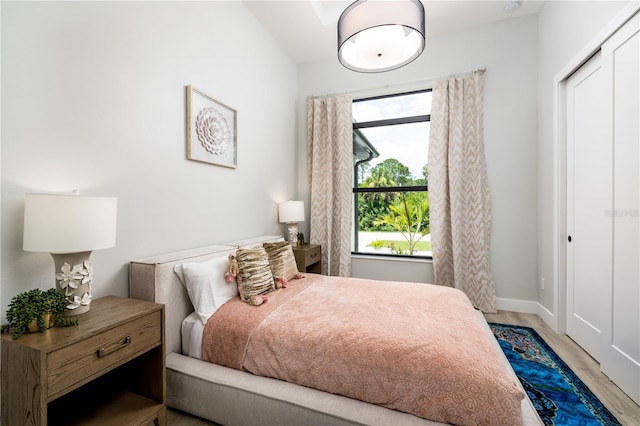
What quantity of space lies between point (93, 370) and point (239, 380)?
0.62m

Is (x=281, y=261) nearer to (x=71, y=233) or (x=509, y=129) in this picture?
(x=71, y=233)

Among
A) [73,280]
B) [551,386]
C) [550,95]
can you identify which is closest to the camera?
[73,280]

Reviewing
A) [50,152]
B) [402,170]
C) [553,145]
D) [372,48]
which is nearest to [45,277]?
[50,152]

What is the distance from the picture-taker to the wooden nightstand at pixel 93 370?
37.4 inches

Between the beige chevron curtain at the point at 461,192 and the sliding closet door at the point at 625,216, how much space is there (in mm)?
1181

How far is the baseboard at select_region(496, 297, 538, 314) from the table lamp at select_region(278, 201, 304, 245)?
244 centimetres

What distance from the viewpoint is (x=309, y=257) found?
3.14 m

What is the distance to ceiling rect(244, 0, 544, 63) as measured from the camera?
2.77 m

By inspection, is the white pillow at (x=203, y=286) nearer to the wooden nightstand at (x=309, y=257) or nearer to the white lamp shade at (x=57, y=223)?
the white lamp shade at (x=57, y=223)

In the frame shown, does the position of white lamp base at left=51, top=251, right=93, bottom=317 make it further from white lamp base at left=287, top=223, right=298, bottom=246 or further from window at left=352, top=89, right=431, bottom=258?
window at left=352, top=89, right=431, bottom=258

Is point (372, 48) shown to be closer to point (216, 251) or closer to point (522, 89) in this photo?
point (216, 251)

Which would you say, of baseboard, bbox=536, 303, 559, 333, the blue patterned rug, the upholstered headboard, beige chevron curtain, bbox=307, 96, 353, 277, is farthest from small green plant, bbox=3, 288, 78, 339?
baseboard, bbox=536, 303, 559, 333

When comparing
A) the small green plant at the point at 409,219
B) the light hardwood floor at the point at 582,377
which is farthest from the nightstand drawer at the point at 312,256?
the light hardwood floor at the point at 582,377


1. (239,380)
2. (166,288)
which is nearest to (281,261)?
(166,288)
